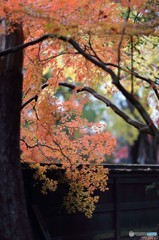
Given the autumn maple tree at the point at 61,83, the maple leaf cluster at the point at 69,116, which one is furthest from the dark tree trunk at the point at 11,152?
the maple leaf cluster at the point at 69,116

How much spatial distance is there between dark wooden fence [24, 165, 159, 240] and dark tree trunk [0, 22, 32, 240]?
4.14 ft

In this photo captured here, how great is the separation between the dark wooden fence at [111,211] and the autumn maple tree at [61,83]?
0.32m

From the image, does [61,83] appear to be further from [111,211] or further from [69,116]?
[111,211]

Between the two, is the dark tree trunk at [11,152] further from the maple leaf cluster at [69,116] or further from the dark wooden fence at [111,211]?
the dark wooden fence at [111,211]

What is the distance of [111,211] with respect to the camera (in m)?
8.29

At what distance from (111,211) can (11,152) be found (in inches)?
115

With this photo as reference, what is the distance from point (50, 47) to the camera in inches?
303

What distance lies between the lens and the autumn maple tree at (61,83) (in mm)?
5777

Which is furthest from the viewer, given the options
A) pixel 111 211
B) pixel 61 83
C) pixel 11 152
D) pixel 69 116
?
pixel 111 211

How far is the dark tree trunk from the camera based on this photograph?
5.94m

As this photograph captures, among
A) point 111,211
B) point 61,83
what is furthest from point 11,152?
point 111,211

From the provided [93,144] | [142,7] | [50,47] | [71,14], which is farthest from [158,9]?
[93,144]

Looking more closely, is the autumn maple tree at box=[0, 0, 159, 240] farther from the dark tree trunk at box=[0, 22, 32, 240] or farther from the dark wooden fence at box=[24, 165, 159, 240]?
the dark wooden fence at box=[24, 165, 159, 240]

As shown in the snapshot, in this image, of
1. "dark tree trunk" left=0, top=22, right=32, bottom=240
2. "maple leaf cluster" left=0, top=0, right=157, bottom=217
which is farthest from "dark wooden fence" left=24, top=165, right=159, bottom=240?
"dark tree trunk" left=0, top=22, right=32, bottom=240
